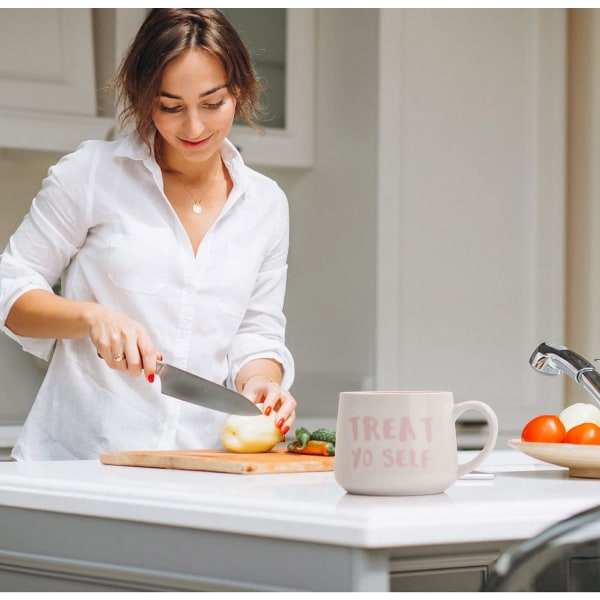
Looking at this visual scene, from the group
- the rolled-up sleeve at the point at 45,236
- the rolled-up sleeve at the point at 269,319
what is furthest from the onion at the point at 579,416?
the rolled-up sleeve at the point at 45,236

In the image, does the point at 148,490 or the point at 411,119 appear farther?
the point at 411,119

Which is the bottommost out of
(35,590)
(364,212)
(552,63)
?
(35,590)

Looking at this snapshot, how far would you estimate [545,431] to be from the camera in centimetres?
127

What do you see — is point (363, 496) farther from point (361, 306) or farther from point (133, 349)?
point (361, 306)

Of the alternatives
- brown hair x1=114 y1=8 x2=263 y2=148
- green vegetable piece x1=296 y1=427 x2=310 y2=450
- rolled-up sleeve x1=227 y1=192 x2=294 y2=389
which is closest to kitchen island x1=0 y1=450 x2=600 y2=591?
green vegetable piece x1=296 y1=427 x2=310 y2=450

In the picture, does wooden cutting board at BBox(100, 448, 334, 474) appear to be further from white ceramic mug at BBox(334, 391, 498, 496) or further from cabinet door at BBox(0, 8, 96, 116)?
cabinet door at BBox(0, 8, 96, 116)

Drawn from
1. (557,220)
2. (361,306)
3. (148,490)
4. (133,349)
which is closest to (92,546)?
(148,490)

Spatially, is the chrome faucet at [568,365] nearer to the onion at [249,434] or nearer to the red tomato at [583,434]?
the red tomato at [583,434]

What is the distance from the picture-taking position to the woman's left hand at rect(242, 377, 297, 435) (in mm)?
1584

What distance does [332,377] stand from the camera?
3.15 meters

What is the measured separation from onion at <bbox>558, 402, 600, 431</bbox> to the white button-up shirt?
0.67 meters

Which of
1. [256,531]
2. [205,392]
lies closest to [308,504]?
[256,531]

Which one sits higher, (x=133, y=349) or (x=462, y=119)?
(x=462, y=119)

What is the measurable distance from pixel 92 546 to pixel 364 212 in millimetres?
2090
